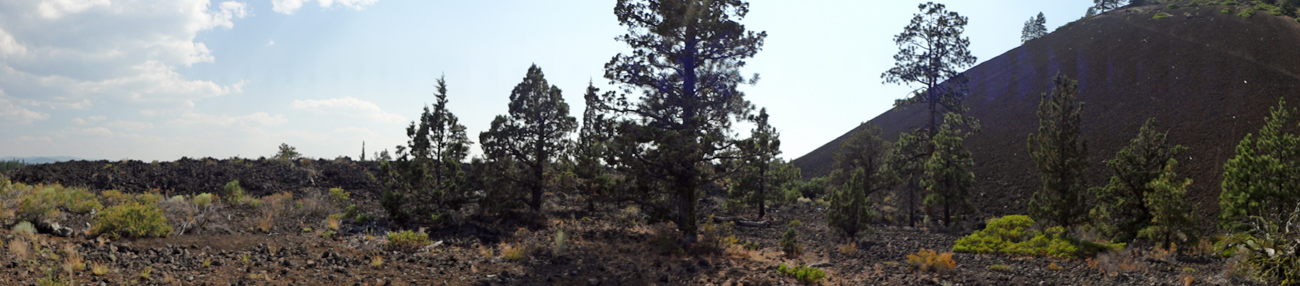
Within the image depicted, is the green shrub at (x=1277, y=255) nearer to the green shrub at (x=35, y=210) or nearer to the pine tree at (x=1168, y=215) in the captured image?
the pine tree at (x=1168, y=215)

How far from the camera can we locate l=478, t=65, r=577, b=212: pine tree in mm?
20938

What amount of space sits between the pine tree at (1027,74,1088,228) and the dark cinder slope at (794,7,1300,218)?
10293 mm

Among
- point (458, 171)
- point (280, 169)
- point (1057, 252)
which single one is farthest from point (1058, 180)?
point (280, 169)

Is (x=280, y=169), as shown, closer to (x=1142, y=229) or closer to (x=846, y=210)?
(x=846, y=210)

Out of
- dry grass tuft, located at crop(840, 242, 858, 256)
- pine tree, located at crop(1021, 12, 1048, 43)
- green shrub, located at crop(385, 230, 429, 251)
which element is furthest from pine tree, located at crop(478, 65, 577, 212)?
pine tree, located at crop(1021, 12, 1048, 43)

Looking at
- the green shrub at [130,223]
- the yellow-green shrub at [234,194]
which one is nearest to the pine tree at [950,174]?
the green shrub at [130,223]

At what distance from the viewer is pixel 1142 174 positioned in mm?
16312

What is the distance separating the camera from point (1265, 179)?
1499 centimetres

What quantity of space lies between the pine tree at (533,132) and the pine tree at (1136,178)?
714 inches

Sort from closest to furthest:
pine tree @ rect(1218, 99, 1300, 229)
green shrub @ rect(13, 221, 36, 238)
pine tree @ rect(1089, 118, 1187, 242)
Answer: green shrub @ rect(13, 221, 36, 238) < pine tree @ rect(1218, 99, 1300, 229) < pine tree @ rect(1089, 118, 1187, 242)

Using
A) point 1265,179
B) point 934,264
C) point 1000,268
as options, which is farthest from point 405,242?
point 1265,179

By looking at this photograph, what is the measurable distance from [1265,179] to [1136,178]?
2.66m

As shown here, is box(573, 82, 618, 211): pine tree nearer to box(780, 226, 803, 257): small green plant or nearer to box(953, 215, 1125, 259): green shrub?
box(780, 226, 803, 257): small green plant

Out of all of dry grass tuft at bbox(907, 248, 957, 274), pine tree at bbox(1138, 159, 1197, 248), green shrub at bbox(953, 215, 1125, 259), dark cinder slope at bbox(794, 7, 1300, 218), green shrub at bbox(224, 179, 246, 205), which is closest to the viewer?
dry grass tuft at bbox(907, 248, 957, 274)
